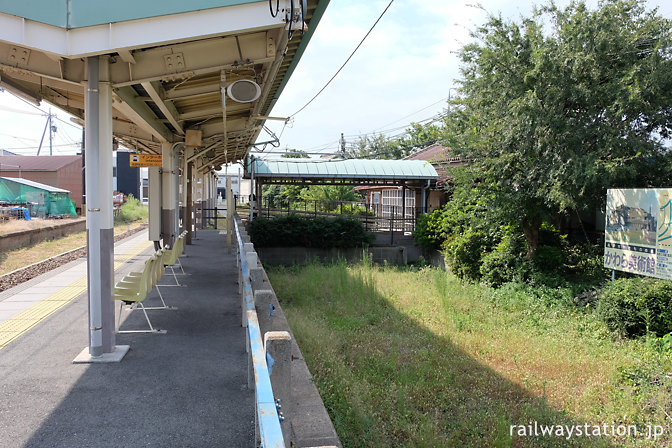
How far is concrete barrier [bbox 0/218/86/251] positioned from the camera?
13.8m

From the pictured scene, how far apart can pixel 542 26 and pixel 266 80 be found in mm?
7224

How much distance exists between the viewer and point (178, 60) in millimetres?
4938

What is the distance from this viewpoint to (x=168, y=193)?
10.7 metres

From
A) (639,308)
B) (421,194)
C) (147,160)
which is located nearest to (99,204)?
(147,160)

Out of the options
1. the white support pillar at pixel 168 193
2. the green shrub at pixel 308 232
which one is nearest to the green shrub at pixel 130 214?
the green shrub at pixel 308 232

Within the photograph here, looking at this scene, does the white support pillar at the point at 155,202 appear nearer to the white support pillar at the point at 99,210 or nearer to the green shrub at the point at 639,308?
the white support pillar at the point at 99,210

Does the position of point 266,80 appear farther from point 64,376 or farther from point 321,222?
point 321,222

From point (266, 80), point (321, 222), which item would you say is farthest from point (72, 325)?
point (321, 222)

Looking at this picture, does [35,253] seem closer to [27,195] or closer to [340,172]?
[340,172]

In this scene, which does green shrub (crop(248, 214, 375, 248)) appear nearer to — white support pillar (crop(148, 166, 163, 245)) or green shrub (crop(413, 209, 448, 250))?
green shrub (crop(413, 209, 448, 250))

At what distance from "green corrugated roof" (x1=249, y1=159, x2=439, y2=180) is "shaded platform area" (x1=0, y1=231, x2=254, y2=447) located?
41.7ft

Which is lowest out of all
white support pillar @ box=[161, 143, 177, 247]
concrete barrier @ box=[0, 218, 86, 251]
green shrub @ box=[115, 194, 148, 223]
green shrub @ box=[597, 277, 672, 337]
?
green shrub @ box=[597, 277, 672, 337]

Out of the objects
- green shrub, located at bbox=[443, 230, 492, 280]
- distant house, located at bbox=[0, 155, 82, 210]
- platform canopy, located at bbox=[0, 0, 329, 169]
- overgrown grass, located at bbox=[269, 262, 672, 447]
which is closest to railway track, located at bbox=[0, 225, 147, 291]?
platform canopy, located at bbox=[0, 0, 329, 169]

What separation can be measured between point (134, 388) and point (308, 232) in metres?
13.0
